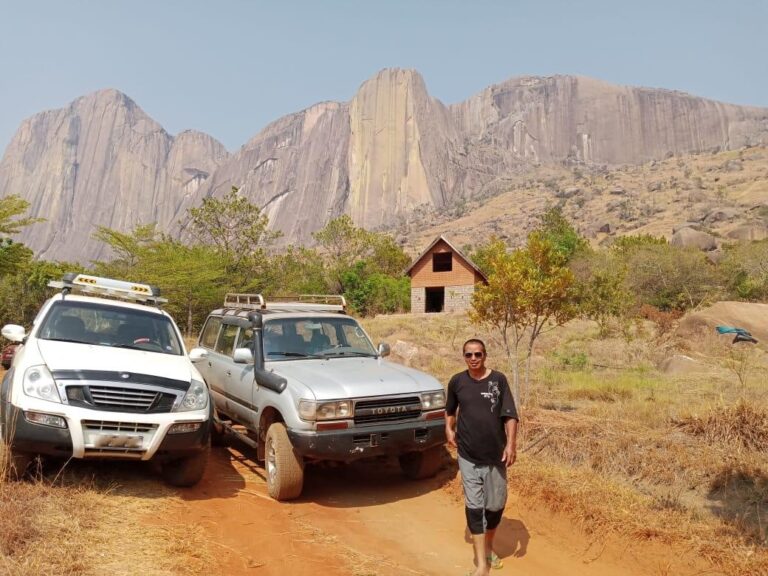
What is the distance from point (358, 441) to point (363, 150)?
429ft

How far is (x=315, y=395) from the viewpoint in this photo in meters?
5.77

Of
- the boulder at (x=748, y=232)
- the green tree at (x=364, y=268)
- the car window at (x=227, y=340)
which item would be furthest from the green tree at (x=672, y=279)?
the car window at (x=227, y=340)

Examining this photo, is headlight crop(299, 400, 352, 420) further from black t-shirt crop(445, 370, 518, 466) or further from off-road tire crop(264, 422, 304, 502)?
black t-shirt crop(445, 370, 518, 466)

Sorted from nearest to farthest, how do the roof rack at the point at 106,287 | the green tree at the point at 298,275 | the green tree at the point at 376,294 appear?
the roof rack at the point at 106,287 → the green tree at the point at 298,275 → the green tree at the point at 376,294

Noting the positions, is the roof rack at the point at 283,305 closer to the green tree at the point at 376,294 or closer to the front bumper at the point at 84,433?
the front bumper at the point at 84,433

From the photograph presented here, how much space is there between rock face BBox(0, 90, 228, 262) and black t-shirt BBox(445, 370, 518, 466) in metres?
171

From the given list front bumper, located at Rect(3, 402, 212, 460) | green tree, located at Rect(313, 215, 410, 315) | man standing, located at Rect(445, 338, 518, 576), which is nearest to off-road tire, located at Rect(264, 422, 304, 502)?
front bumper, located at Rect(3, 402, 212, 460)

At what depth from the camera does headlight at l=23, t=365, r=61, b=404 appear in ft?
17.0

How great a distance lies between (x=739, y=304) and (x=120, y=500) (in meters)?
21.5

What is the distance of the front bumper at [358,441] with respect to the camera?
569 cm

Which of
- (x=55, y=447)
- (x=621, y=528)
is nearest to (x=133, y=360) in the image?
(x=55, y=447)

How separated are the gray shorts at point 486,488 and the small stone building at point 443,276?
31938 millimetres

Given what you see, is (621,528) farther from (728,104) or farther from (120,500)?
(728,104)

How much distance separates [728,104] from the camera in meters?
144
